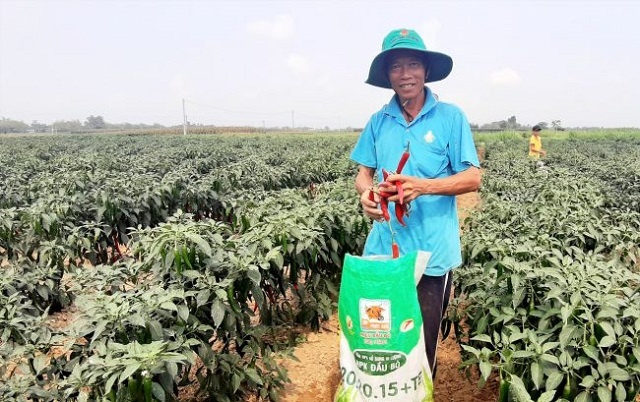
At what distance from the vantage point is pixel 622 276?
2.11 m

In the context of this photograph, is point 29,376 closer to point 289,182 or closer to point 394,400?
point 394,400

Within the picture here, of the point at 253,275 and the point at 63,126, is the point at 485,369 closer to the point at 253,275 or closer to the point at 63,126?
the point at 253,275

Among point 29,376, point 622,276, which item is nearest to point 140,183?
point 29,376

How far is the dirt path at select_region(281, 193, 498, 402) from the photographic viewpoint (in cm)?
287

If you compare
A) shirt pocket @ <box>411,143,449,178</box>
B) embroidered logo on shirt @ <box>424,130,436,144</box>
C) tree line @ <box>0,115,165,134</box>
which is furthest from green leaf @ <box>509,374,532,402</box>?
tree line @ <box>0,115,165,134</box>

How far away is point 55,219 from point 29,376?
8.15 ft

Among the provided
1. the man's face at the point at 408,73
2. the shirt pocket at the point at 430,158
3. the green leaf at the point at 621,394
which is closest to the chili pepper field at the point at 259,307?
the green leaf at the point at 621,394

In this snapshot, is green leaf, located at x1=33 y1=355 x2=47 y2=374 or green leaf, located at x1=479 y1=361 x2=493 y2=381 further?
green leaf, located at x1=33 y1=355 x2=47 y2=374

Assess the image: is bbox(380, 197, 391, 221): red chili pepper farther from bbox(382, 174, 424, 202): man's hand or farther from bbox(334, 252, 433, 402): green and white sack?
bbox(334, 252, 433, 402): green and white sack

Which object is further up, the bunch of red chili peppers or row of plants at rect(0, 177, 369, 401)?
the bunch of red chili peppers

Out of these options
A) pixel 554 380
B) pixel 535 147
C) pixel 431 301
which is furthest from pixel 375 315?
pixel 535 147

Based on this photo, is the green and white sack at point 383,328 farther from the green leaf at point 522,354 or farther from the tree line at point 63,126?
the tree line at point 63,126

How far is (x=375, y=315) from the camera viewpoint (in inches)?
73.1

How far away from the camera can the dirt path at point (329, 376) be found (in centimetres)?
287
